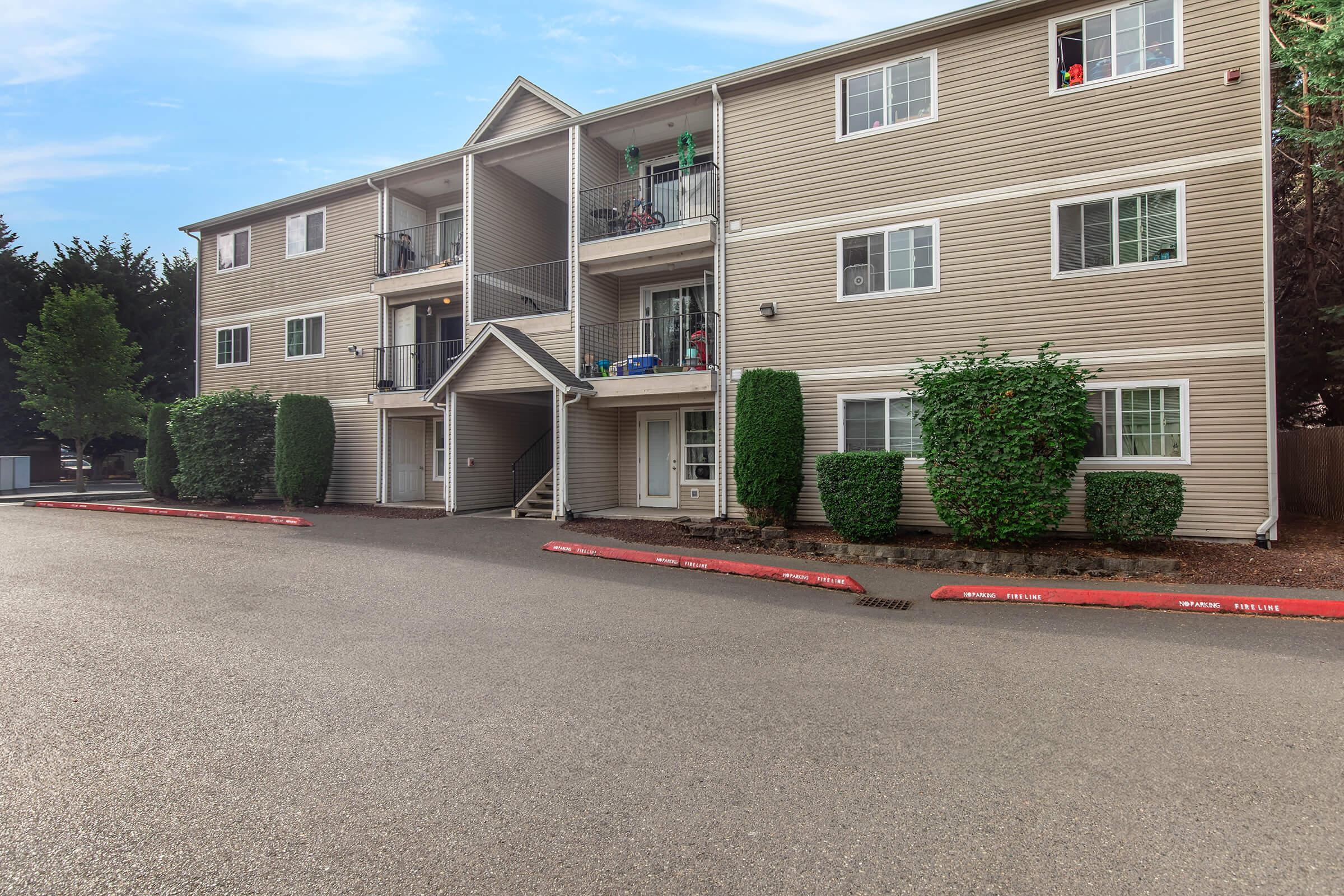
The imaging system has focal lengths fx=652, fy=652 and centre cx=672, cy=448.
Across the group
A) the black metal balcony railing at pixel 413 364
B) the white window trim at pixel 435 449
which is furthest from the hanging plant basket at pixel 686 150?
the white window trim at pixel 435 449

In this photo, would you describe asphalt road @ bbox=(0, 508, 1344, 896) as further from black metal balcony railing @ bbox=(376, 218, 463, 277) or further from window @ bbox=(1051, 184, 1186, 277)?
black metal balcony railing @ bbox=(376, 218, 463, 277)

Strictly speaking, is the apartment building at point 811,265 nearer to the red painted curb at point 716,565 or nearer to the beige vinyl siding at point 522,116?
the beige vinyl siding at point 522,116

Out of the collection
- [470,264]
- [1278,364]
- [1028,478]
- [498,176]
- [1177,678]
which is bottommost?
[1177,678]

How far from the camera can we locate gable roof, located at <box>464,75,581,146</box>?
15594 mm

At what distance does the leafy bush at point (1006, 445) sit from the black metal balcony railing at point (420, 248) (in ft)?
41.1

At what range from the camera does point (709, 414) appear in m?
14.7

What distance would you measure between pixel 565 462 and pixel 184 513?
28.5ft

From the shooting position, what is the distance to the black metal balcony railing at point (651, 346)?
13.5 metres

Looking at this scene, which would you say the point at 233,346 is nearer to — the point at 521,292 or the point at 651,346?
the point at 521,292

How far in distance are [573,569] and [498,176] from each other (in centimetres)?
1194

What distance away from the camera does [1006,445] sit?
884 centimetres

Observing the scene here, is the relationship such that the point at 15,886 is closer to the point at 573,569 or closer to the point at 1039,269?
the point at 573,569

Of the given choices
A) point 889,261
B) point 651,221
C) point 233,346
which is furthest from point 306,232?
point 889,261

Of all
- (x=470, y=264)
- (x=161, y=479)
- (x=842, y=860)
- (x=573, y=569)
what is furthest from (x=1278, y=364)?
(x=161, y=479)
